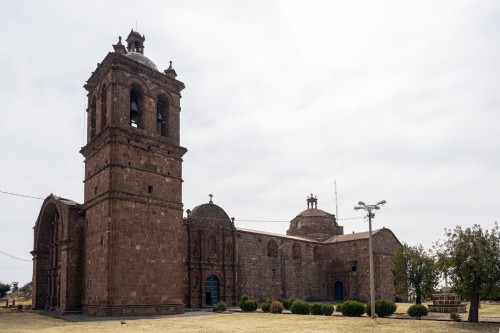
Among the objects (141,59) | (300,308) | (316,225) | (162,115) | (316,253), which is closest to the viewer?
(300,308)

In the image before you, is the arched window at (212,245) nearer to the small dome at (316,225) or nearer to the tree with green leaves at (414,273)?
the tree with green leaves at (414,273)

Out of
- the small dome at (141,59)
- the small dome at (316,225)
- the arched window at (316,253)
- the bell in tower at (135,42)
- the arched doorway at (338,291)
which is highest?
the bell in tower at (135,42)

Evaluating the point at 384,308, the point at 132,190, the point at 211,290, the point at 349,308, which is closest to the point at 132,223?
the point at 132,190

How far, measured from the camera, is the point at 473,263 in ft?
71.2

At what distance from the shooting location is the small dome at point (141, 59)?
32.9 m

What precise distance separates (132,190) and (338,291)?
32.5 metres

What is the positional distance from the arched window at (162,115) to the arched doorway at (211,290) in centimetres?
1455

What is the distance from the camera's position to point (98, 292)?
2805 cm

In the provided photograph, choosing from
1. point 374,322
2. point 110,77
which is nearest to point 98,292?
point 110,77

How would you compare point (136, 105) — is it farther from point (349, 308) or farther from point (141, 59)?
point (349, 308)

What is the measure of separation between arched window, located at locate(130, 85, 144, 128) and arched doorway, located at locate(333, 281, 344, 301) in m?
32.4

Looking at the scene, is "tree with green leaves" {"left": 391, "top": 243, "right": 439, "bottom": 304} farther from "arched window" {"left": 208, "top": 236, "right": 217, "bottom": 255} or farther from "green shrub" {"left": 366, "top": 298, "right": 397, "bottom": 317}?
"arched window" {"left": 208, "top": 236, "right": 217, "bottom": 255}

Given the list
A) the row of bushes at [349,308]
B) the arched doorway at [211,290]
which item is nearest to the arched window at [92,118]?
the arched doorway at [211,290]

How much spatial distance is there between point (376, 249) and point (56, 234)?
111 feet
